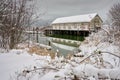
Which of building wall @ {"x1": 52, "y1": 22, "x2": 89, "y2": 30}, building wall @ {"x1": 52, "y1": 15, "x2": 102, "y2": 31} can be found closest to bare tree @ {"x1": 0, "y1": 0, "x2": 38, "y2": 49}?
building wall @ {"x1": 52, "y1": 15, "x2": 102, "y2": 31}

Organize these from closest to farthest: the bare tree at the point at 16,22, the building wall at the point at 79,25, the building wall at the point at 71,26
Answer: the bare tree at the point at 16,22, the building wall at the point at 79,25, the building wall at the point at 71,26

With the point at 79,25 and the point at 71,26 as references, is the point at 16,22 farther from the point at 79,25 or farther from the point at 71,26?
A: the point at 71,26

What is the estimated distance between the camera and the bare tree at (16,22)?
758 centimetres

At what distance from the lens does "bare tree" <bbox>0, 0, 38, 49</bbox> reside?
24.9 ft

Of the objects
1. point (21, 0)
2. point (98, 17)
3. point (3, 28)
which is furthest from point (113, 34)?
point (98, 17)

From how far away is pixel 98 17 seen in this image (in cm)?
4234

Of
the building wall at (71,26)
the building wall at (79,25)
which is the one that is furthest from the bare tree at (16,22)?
the building wall at (71,26)

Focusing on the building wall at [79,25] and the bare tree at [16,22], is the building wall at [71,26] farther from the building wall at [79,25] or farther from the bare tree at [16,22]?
the bare tree at [16,22]

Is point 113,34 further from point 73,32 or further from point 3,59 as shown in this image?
point 73,32

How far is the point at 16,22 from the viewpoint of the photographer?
8.22 meters

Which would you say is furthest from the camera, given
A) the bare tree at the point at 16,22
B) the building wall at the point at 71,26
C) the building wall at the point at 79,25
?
the building wall at the point at 71,26

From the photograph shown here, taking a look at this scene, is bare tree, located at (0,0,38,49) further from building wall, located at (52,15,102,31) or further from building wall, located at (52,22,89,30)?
building wall, located at (52,22,89,30)

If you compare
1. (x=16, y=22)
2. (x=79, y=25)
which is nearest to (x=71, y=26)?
(x=79, y=25)

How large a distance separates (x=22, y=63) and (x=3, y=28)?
4681mm
